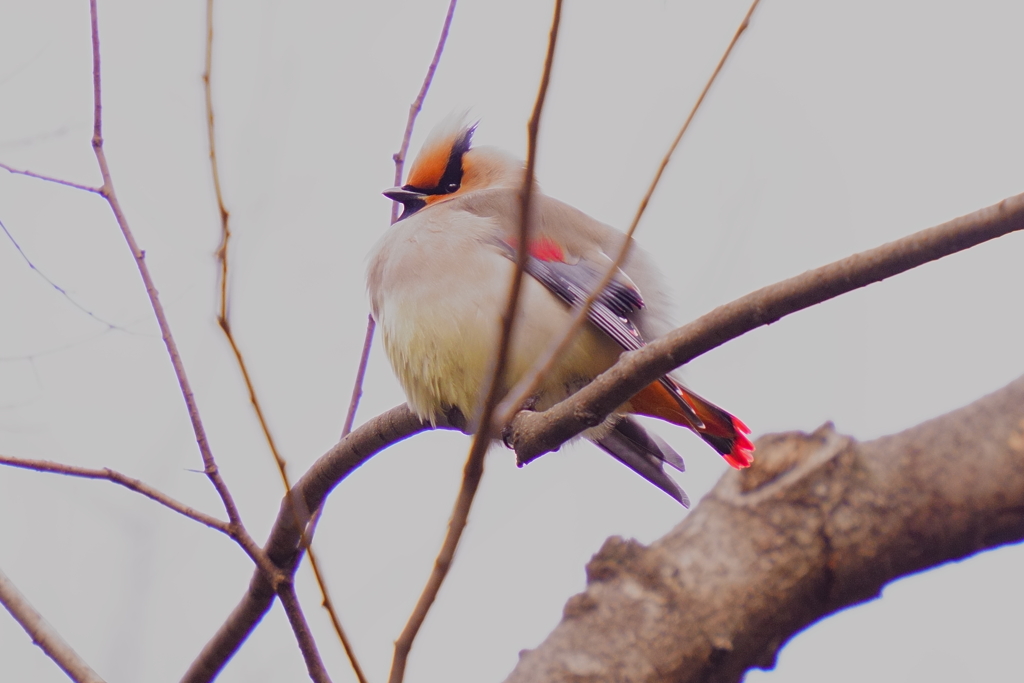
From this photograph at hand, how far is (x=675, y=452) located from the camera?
126 inches

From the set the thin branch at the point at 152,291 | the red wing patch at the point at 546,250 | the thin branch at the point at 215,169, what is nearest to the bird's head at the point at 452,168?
the red wing patch at the point at 546,250

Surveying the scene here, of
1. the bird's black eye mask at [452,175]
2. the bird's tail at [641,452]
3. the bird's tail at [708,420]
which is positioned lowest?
the bird's tail at [708,420]

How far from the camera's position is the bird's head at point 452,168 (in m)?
4.06

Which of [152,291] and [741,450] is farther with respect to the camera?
[741,450]

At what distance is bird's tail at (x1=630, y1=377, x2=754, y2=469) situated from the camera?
273cm

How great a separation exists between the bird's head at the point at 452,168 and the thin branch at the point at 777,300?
233cm

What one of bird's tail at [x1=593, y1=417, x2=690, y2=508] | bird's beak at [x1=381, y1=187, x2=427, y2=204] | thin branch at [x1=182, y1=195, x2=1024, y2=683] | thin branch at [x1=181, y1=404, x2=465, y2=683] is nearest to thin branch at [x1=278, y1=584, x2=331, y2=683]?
thin branch at [x1=182, y1=195, x2=1024, y2=683]

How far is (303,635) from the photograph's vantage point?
166 centimetres

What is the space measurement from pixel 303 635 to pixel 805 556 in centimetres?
130

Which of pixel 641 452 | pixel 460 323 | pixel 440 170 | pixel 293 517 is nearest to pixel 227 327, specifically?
pixel 293 517

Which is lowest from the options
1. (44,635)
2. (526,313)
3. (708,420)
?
(44,635)

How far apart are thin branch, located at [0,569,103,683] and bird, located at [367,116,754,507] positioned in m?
1.20

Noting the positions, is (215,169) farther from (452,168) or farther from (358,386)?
(452,168)

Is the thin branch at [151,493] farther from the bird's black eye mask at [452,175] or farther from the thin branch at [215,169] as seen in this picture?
the bird's black eye mask at [452,175]
